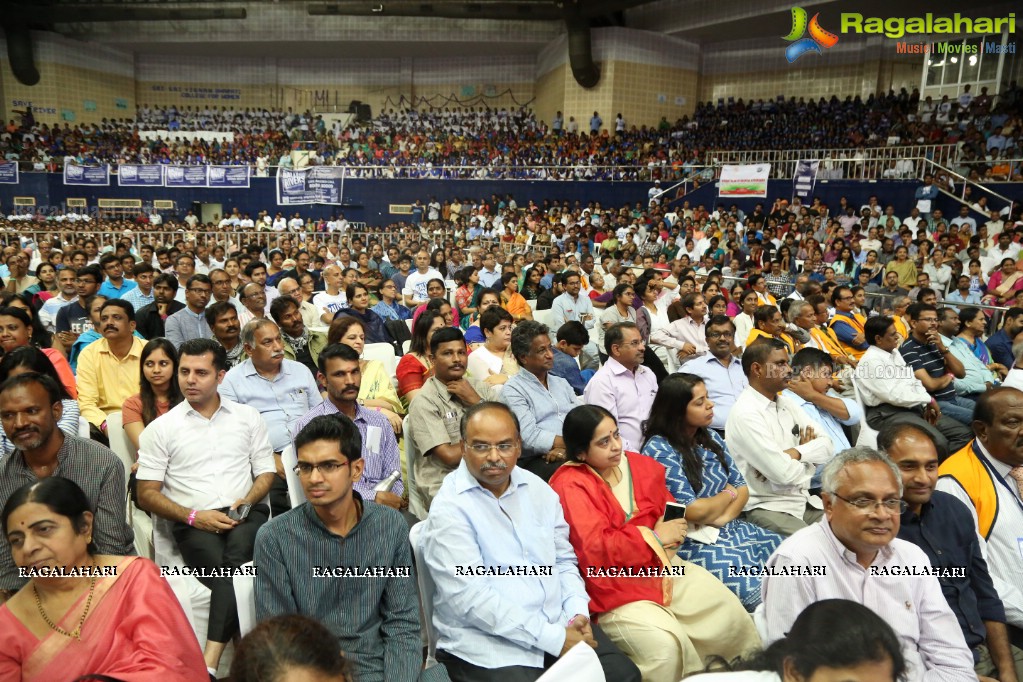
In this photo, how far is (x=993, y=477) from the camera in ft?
8.36

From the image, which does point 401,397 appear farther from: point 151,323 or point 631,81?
point 631,81

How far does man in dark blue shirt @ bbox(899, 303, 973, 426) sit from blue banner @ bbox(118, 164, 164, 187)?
1972 cm

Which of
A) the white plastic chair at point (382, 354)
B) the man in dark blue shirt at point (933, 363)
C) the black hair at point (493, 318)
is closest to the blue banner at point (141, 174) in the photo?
the white plastic chair at point (382, 354)

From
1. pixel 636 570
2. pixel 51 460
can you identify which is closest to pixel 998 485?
pixel 636 570

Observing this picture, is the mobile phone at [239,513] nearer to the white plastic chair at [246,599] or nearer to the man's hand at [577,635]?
the white plastic chair at [246,599]

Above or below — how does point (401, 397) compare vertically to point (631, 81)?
below

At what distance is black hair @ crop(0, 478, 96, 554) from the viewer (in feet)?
5.95

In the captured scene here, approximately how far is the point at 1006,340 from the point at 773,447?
160 inches

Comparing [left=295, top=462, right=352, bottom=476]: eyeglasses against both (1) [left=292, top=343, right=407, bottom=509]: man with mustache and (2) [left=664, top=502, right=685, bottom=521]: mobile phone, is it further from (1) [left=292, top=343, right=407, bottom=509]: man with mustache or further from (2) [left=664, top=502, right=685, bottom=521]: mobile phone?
(2) [left=664, top=502, right=685, bottom=521]: mobile phone

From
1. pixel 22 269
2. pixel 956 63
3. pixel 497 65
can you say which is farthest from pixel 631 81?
pixel 22 269

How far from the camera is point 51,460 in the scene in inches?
96.5

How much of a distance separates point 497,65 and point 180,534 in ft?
85.0

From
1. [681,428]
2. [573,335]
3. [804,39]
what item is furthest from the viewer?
[804,39]

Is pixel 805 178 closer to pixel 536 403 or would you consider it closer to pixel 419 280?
pixel 419 280
